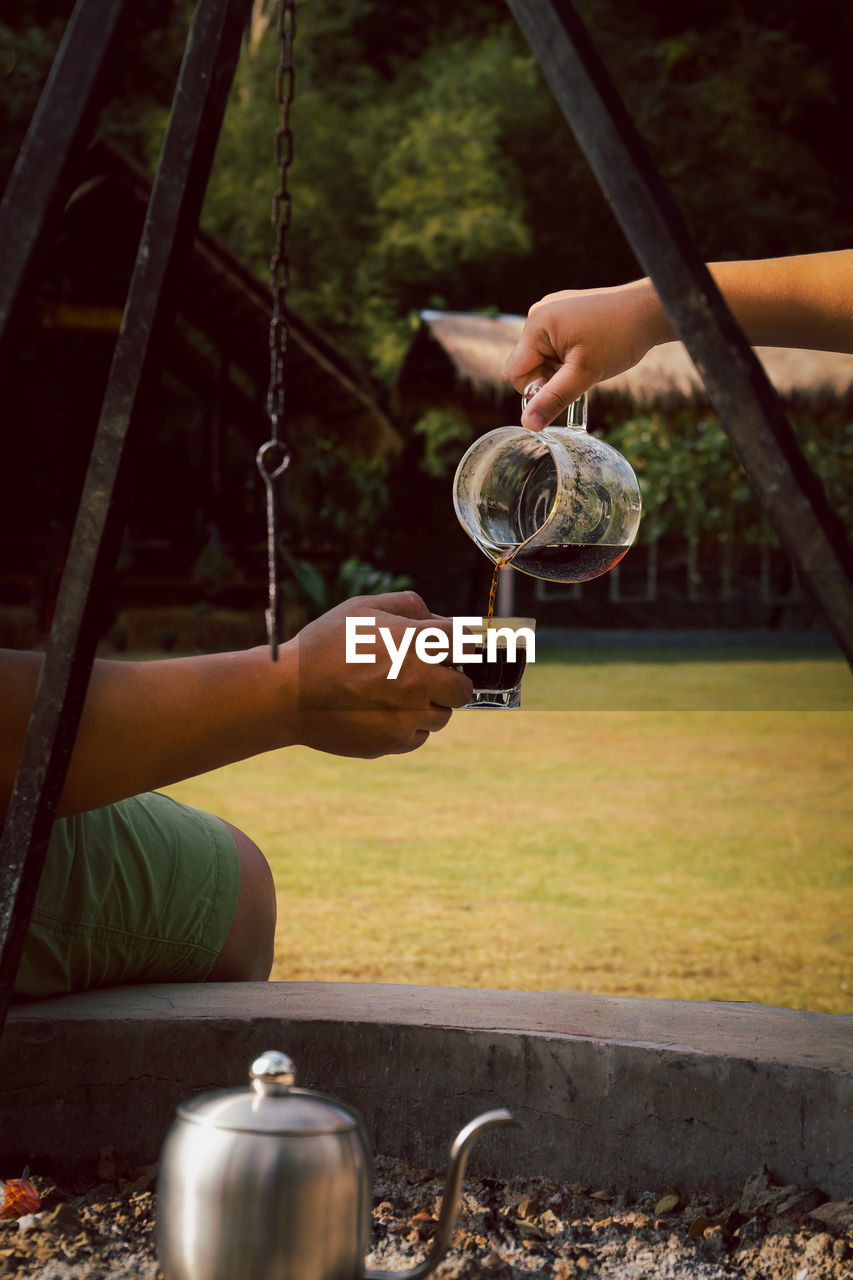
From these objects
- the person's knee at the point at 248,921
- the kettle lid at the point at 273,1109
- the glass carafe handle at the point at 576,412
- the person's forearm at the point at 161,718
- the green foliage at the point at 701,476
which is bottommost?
the kettle lid at the point at 273,1109

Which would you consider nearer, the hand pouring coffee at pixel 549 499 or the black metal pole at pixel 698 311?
the black metal pole at pixel 698 311

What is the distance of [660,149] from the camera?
16703mm

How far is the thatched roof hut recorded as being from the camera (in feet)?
35.8

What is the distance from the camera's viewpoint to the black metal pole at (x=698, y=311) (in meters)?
0.95

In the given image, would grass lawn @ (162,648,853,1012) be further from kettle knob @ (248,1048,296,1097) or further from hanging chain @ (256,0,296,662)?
kettle knob @ (248,1048,296,1097)

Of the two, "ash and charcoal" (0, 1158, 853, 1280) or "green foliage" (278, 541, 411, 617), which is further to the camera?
"green foliage" (278, 541, 411, 617)

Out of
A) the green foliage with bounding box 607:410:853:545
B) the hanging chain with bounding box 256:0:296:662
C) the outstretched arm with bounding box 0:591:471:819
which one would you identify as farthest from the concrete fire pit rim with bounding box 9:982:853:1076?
the green foliage with bounding box 607:410:853:545

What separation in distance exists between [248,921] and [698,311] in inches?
39.6

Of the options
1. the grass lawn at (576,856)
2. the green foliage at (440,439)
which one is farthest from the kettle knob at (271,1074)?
the green foliage at (440,439)

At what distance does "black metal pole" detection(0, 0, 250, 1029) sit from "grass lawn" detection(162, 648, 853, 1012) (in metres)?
1.06

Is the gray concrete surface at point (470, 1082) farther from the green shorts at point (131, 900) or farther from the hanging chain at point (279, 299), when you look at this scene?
the hanging chain at point (279, 299)

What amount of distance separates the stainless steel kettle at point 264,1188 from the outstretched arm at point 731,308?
0.75m

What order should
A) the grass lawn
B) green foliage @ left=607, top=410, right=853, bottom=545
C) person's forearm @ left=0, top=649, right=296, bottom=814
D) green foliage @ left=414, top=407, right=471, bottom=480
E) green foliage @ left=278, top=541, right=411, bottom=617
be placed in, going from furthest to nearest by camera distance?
green foliage @ left=414, top=407, right=471, bottom=480, green foliage @ left=607, top=410, right=853, bottom=545, green foliage @ left=278, top=541, right=411, bottom=617, the grass lawn, person's forearm @ left=0, top=649, right=296, bottom=814

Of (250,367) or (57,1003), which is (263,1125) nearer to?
(57,1003)
